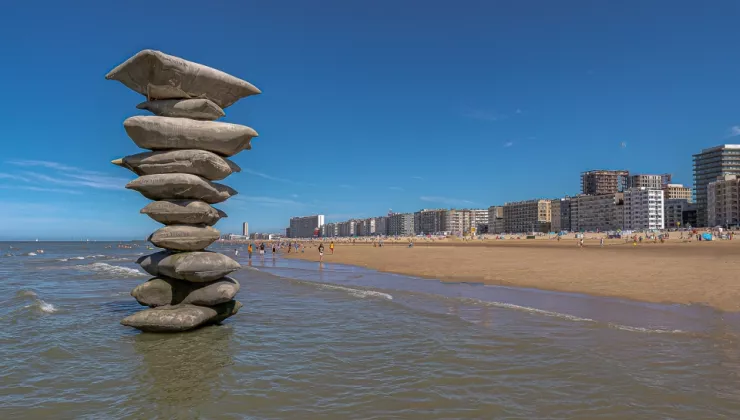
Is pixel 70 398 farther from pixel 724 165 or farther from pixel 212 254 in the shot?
pixel 724 165

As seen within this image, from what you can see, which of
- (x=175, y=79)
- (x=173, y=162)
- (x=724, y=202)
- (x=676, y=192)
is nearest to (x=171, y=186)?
(x=173, y=162)

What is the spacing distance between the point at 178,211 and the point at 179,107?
8.18 feet

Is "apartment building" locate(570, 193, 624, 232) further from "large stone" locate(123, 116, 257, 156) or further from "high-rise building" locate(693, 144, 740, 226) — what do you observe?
"large stone" locate(123, 116, 257, 156)

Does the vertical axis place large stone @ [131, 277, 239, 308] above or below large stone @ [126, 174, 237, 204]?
below

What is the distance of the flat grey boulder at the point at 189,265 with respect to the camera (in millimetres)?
9586

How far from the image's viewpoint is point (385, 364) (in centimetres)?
699

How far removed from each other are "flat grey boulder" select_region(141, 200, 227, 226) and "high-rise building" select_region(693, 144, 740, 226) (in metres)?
190

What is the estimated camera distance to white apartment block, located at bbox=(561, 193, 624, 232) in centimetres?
16062

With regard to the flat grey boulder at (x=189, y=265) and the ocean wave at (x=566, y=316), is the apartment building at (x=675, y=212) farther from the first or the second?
the flat grey boulder at (x=189, y=265)

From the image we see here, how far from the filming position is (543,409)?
16.6 ft

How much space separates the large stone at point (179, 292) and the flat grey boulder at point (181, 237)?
2.80 ft

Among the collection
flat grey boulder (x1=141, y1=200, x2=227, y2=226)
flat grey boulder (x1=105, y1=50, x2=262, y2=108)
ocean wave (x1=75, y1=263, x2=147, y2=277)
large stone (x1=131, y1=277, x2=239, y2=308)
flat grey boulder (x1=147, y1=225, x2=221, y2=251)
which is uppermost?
flat grey boulder (x1=105, y1=50, x2=262, y2=108)

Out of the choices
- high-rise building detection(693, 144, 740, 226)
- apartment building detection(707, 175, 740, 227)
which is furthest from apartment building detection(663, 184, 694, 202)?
apartment building detection(707, 175, 740, 227)

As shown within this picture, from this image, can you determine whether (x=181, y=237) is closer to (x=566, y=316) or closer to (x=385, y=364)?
(x=385, y=364)
